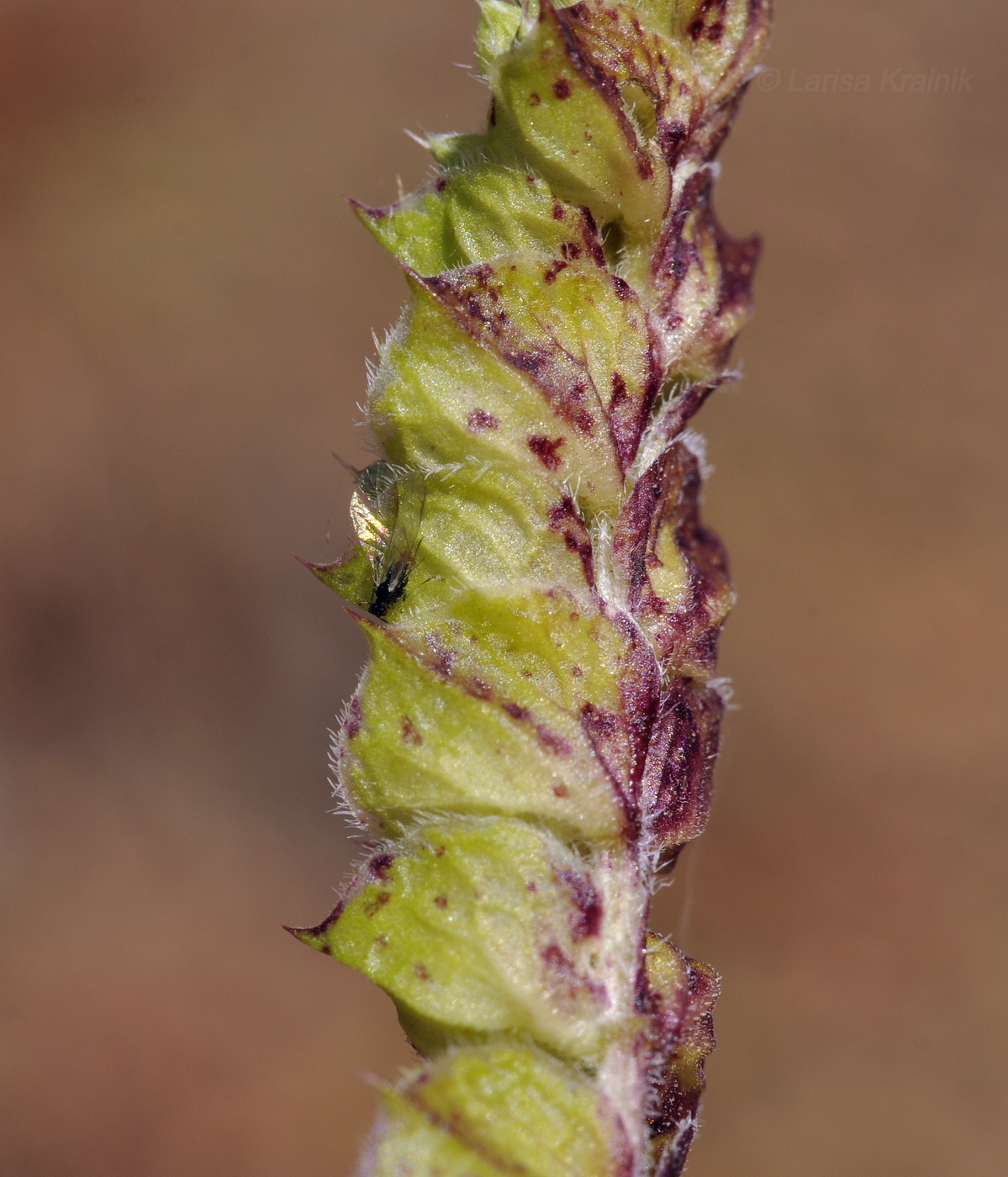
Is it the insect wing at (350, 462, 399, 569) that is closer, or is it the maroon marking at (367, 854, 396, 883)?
the maroon marking at (367, 854, 396, 883)

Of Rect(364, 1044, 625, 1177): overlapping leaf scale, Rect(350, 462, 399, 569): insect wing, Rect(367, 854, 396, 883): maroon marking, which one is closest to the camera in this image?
Rect(364, 1044, 625, 1177): overlapping leaf scale

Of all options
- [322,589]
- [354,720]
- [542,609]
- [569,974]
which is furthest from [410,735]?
[322,589]

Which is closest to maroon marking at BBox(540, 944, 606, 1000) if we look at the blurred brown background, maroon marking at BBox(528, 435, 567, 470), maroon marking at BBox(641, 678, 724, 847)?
maroon marking at BBox(641, 678, 724, 847)

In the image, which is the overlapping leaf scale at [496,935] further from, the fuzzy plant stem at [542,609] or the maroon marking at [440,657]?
the maroon marking at [440,657]

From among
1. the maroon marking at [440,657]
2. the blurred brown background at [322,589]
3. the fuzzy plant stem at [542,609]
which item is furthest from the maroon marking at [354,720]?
the blurred brown background at [322,589]

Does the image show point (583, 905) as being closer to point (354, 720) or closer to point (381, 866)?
point (381, 866)

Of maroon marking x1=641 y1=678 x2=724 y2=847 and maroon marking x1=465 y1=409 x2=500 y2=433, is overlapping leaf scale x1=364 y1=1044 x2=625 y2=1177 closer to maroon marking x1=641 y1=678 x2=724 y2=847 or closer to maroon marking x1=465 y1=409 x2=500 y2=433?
maroon marking x1=641 y1=678 x2=724 y2=847

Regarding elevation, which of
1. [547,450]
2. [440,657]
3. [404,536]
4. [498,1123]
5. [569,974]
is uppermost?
[547,450]
